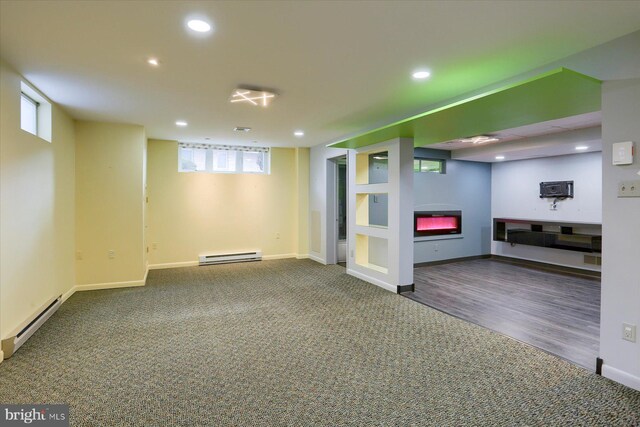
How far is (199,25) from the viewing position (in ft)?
7.65

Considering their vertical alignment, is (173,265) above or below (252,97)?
below

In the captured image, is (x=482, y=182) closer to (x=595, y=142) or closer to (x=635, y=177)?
(x=595, y=142)

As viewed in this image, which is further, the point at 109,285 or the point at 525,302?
the point at 109,285

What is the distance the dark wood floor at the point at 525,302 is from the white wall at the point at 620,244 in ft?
1.02

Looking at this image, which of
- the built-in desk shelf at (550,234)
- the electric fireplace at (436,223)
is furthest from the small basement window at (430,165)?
the built-in desk shelf at (550,234)

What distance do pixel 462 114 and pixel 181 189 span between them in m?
5.90

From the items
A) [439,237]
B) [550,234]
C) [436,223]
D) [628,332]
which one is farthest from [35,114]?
[550,234]

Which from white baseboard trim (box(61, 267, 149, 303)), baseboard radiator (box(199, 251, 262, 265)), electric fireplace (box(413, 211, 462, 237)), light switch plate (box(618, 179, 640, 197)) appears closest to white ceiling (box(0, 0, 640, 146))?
light switch plate (box(618, 179, 640, 197))

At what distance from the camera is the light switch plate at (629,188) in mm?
2387

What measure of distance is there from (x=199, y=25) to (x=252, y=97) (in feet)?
4.88

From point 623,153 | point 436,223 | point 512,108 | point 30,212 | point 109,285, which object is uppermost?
point 512,108

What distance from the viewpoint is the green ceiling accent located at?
2.48m

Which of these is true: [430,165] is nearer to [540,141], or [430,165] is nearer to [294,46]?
[540,141]
